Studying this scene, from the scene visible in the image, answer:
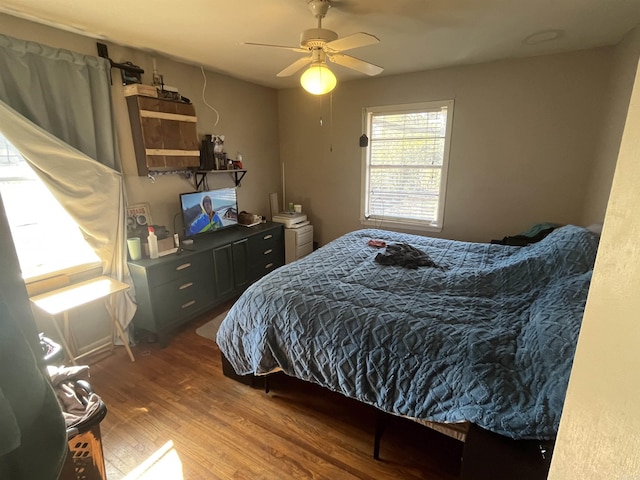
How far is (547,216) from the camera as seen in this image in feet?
10.3

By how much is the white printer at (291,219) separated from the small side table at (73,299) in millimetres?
2078

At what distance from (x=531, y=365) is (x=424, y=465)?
0.82 m

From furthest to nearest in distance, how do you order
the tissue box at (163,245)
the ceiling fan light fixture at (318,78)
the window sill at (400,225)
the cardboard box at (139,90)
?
1. the window sill at (400,225)
2. the tissue box at (163,245)
3. the cardboard box at (139,90)
4. the ceiling fan light fixture at (318,78)

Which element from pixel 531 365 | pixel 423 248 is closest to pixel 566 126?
pixel 423 248

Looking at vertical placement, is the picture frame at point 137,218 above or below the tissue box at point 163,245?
above

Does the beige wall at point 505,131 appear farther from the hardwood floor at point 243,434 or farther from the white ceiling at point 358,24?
the hardwood floor at point 243,434

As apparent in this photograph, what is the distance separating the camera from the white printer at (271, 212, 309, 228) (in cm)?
406

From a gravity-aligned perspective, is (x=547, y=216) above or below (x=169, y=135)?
below

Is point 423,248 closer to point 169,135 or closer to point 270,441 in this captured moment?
point 270,441

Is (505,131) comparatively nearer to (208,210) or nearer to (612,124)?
(612,124)

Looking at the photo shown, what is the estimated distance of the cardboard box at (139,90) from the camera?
99.7 inches

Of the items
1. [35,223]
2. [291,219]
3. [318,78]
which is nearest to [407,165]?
[291,219]

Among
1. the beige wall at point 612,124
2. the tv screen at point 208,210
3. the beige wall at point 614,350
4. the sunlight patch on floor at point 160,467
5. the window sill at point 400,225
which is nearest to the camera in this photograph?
the beige wall at point 614,350

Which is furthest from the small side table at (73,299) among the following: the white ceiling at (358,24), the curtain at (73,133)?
the white ceiling at (358,24)
